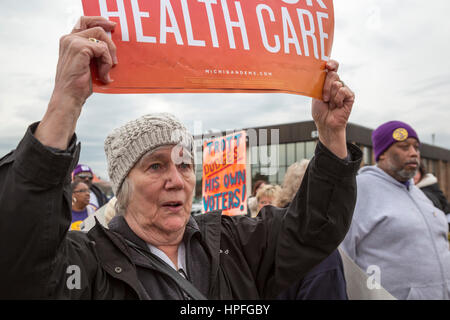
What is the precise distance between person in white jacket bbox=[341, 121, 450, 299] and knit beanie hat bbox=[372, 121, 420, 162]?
13 cm

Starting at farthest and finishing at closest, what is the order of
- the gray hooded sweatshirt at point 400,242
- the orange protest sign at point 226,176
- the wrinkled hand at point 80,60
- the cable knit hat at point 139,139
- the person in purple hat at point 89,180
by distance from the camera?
the person in purple hat at point 89,180 < the orange protest sign at point 226,176 < the gray hooded sweatshirt at point 400,242 < the cable knit hat at point 139,139 < the wrinkled hand at point 80,60

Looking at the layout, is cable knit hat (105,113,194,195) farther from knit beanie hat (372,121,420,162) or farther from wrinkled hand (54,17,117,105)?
knit beanie hat (372,121,420,162)

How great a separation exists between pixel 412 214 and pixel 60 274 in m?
2.73

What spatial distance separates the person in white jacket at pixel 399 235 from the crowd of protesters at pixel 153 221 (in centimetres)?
87

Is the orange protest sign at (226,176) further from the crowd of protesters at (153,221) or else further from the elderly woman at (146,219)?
the elderly woman at (146,219)

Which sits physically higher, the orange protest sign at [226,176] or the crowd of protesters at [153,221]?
the orange protest sign at [226,176]

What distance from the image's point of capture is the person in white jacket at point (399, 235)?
299cm

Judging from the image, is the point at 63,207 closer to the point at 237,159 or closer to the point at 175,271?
the point at 175,271

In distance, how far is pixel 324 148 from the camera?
1.73 metres

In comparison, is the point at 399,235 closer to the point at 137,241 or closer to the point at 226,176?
the point at 226,176

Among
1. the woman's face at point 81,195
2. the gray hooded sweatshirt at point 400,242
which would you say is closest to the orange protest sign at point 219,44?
the gray hooded sweatshirt at point 400,242

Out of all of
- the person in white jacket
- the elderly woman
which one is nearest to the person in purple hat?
the person in white jacket

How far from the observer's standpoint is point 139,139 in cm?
→ 165

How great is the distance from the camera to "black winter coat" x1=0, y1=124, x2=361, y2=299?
3.78 ft
